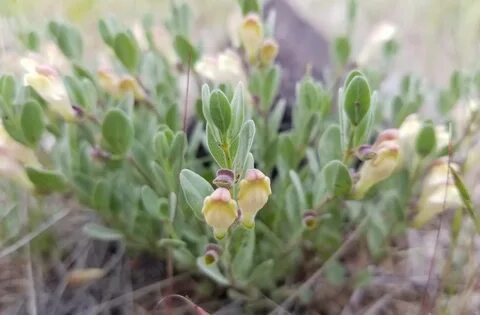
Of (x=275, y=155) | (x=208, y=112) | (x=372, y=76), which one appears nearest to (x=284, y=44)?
(x=372, y=76)

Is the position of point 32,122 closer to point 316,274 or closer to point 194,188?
point 194,188

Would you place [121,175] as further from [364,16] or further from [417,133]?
[364,16]

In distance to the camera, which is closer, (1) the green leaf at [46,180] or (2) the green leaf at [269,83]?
(1) the green leaf at [46,180]

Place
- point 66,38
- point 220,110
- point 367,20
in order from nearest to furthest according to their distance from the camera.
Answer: point 220,110 < point 66,38 < point 367,20

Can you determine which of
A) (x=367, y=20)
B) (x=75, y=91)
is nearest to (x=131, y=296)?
(x=75, y=91)

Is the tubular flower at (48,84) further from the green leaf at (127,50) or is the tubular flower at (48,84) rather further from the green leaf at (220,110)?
the green leaf at (220,110)

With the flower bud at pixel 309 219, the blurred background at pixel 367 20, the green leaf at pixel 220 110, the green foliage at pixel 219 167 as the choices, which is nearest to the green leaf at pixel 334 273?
the green foliage at pixel 219 167
